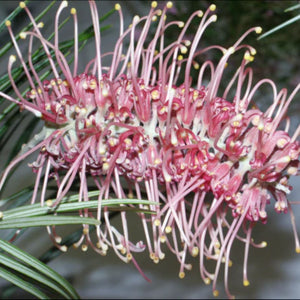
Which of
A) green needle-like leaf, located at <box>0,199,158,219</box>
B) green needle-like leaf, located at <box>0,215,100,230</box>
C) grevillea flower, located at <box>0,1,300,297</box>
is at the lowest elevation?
green needle-like leaf, located at <box>0,215,100,230</box>

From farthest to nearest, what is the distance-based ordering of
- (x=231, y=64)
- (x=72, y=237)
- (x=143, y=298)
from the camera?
(x=143, y=298), (x=231, y=64), (x=72, y=237)

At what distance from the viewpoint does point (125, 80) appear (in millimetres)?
345

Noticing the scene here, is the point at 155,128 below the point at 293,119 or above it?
below

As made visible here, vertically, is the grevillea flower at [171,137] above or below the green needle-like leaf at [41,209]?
above

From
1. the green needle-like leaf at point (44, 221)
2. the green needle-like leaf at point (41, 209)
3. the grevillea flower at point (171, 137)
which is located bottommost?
the green needle-like leaf at point (44, 221)

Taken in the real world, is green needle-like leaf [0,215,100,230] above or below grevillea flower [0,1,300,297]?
below

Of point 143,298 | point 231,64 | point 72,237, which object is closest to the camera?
point 72,237

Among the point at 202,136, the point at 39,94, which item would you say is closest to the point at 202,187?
the point at 202,136

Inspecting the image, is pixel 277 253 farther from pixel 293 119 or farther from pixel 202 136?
pixel 202 136

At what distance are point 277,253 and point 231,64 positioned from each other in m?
0.41

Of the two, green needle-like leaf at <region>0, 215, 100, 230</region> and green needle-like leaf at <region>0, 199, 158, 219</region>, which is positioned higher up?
green needle-like leaf at <region>0, 199, 158, 219</region>

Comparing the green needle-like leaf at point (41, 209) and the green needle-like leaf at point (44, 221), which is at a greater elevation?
the green needle-like leaf at point (41, 209)

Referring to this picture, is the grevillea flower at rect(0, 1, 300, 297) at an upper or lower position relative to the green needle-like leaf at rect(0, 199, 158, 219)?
upper

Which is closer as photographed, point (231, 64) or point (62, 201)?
point (62, 201)
